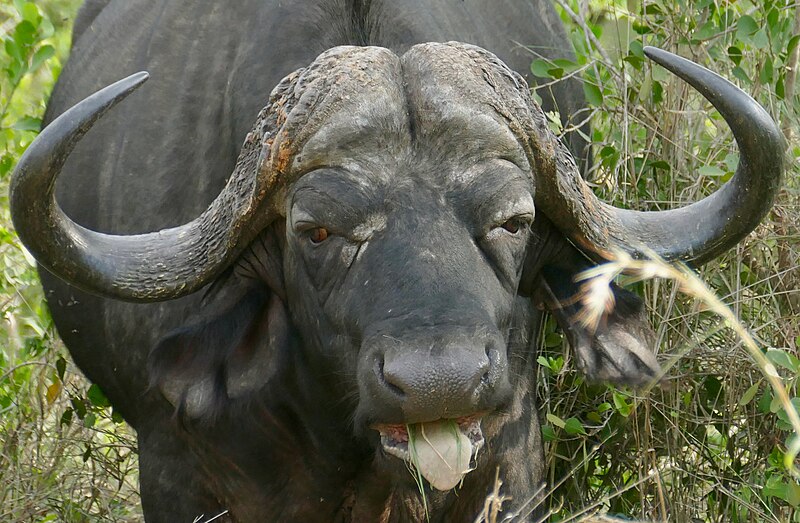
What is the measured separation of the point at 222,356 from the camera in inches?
156

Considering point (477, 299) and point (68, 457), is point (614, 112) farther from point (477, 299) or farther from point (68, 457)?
point (68, 457)

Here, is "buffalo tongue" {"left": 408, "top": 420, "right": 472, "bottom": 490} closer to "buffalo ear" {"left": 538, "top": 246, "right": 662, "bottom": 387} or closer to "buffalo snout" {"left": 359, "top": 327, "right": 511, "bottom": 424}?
"buffalo snout" {"left": 359, "top": 327, "right": 511, "bottom": 424}

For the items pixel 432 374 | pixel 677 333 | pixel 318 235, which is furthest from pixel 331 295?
pixel 677 333

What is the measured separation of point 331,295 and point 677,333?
1.63 m

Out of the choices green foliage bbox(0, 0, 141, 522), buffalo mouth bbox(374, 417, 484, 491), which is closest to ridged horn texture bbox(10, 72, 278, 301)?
buffalo mouth bbox(374, 417, 484, 491)

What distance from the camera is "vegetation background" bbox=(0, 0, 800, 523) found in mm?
4605

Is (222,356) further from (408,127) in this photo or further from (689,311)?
(689,311)

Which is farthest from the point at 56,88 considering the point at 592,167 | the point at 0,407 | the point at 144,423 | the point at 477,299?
the point at 477,299

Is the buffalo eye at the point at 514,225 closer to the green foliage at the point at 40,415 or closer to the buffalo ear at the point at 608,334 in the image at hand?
the buffalo ear at the point at 608,334

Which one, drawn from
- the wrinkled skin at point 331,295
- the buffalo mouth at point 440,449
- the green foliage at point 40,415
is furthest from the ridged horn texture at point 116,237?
the green foliage at point 40,415

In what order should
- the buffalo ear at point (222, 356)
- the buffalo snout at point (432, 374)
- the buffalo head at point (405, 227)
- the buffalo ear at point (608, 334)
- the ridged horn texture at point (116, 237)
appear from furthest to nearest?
1. the buffalo ear at point (608, 334)
2. the buffalo ear at point (222, 356)
3. the ridged horn texture at point (116, 237)
4. the buffalo head at point (405, 227)
5. the buffalo snout at point (432, 374)

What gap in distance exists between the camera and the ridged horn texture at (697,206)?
3.58 metres

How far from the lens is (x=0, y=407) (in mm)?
5363

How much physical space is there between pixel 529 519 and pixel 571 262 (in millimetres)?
854
